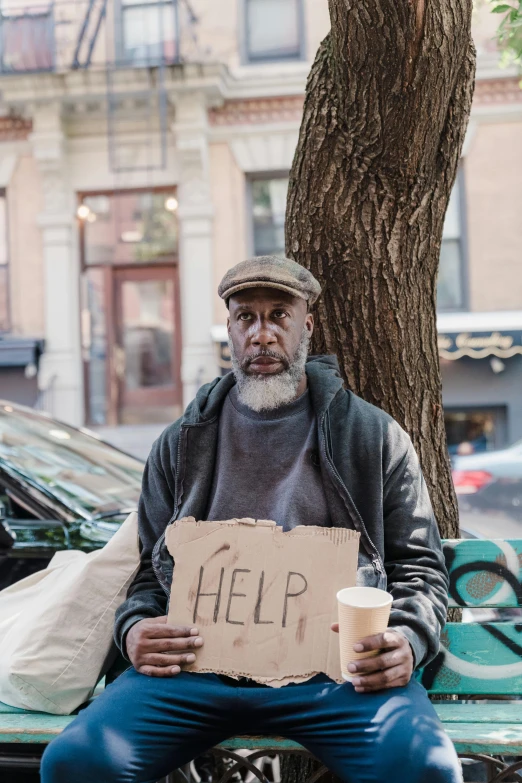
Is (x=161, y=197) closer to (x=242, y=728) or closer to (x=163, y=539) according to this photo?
(x=163, y=539)

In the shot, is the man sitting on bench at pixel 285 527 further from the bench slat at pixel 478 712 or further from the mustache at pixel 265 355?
the bench slat at pixel 478 712

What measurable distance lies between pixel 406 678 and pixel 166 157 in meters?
10.5

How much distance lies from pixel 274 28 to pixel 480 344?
529 centimetres

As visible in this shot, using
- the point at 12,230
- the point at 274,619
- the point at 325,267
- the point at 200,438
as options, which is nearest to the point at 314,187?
the point at 325,267

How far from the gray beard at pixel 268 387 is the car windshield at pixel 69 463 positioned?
141cm

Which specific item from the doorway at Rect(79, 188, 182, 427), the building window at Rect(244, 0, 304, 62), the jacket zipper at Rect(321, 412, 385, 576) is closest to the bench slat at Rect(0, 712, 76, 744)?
the jacket zipper at Rect(321, 412, 385, 576)

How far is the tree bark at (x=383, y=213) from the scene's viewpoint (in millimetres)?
3146

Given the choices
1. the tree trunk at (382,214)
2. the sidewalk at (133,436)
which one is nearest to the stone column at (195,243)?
the sidewalk at (133,436)

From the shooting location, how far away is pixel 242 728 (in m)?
2.51

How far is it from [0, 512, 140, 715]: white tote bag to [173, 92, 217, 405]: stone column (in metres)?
8.87

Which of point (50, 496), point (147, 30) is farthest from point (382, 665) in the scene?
point (147, 30)

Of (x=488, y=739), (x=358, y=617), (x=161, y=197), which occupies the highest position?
(x=161, y=197)

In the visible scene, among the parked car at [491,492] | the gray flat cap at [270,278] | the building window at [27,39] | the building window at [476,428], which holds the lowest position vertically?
the building window at [476,428]

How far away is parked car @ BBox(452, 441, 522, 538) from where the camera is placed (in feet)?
22.9
